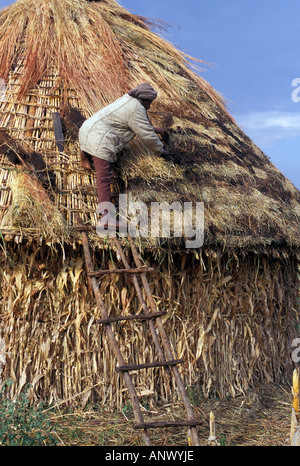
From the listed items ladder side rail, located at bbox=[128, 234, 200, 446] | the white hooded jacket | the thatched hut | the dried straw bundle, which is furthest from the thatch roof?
ladder side rail, located at bbox=[128, 234, 200, 446]

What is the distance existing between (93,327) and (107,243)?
1032 mm

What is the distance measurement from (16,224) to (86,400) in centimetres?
212

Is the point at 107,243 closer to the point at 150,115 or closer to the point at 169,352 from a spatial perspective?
the point at 169,352

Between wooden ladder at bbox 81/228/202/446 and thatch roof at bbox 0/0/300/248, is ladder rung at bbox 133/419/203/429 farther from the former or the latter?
thatch roof at bbox 0/0/300/248

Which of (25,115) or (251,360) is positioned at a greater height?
(25,115)

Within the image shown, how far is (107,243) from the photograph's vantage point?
15.8 ft

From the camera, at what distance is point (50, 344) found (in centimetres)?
506

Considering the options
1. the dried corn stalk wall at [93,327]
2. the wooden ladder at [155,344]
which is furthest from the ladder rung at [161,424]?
the dried corn stalk wall at [93,327]

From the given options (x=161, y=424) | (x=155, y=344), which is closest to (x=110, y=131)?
(x=155, y=344)

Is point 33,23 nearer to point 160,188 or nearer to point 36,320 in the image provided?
point 160,188

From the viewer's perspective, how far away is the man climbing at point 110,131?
201 inches

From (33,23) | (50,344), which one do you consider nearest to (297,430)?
(50,344)

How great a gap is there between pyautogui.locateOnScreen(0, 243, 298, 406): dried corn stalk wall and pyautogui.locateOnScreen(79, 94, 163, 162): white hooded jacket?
1184 millimetres

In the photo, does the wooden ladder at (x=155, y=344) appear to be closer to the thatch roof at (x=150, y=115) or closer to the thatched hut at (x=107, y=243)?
the thatched hut at (x=107, y=243)
